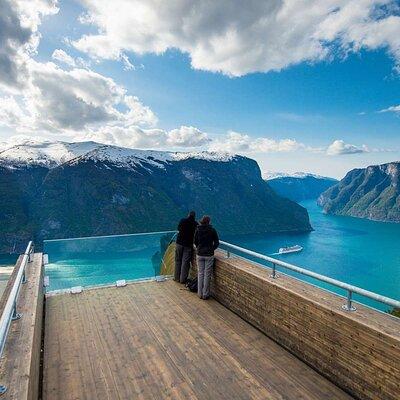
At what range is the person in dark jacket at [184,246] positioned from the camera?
→ 733 centimetres

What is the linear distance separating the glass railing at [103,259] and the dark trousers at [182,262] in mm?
824

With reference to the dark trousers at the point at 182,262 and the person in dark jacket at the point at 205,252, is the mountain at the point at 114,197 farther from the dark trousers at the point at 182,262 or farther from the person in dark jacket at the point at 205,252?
the person in dark jacket at the point at 205,252

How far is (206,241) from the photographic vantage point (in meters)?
6.43

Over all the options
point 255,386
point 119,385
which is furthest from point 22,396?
point 255,386

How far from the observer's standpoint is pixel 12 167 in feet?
488

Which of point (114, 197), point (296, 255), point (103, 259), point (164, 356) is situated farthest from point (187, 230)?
point (114, 197)

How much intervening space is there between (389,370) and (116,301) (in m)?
4.90

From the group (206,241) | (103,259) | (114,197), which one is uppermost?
(114,197)

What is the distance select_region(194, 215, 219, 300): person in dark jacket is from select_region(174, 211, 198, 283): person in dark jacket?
81cm

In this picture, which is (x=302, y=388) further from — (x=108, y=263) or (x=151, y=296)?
(x=108, y=263)

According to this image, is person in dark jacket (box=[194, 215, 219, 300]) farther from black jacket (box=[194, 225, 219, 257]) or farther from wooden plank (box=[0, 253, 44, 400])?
wooden plank (box=[0, 253, 44, 400])

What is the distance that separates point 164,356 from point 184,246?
3.28 metres

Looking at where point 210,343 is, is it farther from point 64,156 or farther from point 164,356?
point 64,156

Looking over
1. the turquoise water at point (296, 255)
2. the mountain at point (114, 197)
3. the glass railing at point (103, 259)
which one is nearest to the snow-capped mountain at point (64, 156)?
the mountain at point (114, 197)
